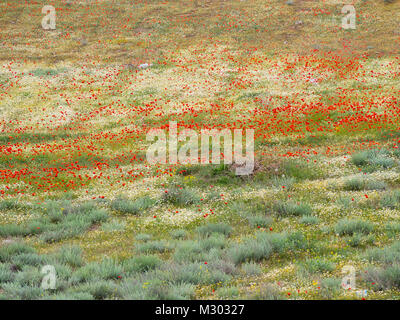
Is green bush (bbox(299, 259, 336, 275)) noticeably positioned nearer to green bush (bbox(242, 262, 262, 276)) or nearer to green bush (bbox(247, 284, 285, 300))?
green bush (bbox(242, 262, 262, 276))

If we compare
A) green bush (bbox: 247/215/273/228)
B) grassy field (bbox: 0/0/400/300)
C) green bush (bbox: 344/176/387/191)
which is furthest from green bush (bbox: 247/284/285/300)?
green bush (bbox: 344/176/387/191)

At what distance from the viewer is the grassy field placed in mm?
9266

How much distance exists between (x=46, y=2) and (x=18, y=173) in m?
42.7

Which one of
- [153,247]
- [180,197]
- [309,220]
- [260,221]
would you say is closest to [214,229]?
[260,221]

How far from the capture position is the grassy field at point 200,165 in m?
9.27

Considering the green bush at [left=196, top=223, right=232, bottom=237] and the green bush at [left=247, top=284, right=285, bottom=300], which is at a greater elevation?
the green bush at [left=247, top=284, right=285, bottom=300]

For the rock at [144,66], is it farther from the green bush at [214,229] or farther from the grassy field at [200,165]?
the green bush at [214,229]

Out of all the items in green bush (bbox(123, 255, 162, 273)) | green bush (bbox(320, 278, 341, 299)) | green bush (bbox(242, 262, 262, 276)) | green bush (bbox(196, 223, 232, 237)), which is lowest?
green bush (bbox(196, 223, 232, 237))

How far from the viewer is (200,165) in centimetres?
1861

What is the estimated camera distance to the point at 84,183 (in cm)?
1817

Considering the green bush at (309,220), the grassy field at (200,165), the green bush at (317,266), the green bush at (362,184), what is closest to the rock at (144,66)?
the grassy field at (200,165)

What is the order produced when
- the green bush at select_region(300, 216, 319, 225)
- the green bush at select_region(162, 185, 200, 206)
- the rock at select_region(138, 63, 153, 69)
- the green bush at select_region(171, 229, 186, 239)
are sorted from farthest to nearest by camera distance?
the rock at select_region(138, 63, 153, 69) → the green bush at select_region(162, 185, 200, 206) → the green bush at select_region(171, 229, 186, 239) → the green bush at select_region(300, 216, 319, 225)

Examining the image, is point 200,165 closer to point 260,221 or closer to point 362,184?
point 260,221

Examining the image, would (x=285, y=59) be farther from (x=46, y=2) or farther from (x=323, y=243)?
(x=46, y=2)
